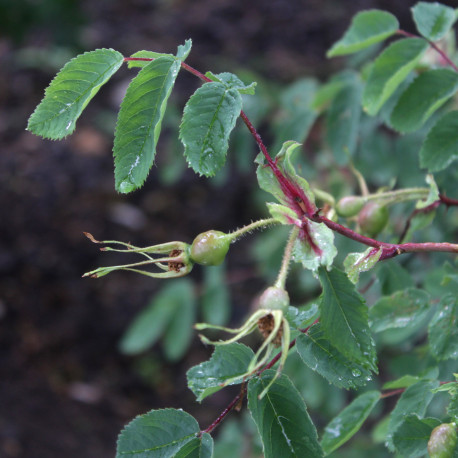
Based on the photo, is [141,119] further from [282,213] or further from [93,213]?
[93,213]

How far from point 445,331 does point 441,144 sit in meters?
0.36

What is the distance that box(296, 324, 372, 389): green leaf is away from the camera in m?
0.84

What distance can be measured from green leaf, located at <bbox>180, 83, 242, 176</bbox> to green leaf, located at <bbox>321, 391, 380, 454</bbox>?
19.6 inches

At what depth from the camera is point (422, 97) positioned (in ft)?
3.86

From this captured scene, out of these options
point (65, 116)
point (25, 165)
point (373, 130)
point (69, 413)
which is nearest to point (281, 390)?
point (65, 116)

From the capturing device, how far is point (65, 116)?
87cm

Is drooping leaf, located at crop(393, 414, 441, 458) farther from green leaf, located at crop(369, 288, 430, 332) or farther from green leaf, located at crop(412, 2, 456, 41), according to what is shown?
green leaf, located at crop(412, 2, 456, 41)

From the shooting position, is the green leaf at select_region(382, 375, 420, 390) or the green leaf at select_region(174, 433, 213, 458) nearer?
the green leaf at select_region(174, 433, 213, 458)

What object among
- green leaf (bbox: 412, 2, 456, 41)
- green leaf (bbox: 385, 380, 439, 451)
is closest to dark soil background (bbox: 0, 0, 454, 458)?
green leaf (bbox: 412, 2, 456, 41)

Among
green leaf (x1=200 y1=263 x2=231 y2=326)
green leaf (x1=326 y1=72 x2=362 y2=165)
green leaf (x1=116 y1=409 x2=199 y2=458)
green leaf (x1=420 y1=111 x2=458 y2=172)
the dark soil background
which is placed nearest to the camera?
green leaf (x1=116 y1=409 x2=199 y2=458)

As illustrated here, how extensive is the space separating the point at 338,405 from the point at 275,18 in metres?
3.39

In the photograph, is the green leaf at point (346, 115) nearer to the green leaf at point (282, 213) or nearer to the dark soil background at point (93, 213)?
the green leaf at point (282, 213)

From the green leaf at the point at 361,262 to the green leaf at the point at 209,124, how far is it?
0.75ft

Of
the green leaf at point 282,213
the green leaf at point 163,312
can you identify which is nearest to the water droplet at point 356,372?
the green leaf at point 282,213
